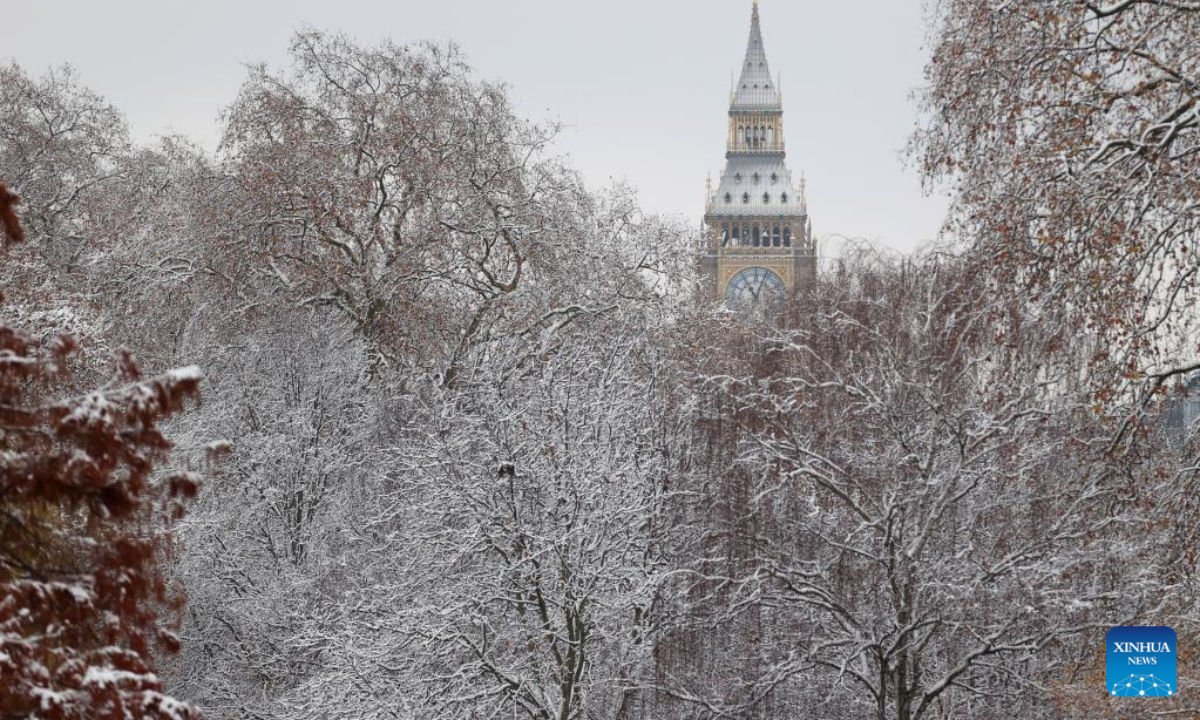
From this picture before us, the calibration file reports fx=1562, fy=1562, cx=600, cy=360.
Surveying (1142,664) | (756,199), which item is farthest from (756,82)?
(1142,664)

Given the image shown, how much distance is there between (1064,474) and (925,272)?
7144mm

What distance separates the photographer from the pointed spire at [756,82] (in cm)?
14088

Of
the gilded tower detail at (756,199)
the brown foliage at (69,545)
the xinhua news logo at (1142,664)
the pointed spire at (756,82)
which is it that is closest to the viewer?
the brown foliage at (69,545)

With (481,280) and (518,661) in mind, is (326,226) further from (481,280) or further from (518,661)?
(518,661)

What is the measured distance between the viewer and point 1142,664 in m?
11.9

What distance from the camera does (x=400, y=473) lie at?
18.5 m

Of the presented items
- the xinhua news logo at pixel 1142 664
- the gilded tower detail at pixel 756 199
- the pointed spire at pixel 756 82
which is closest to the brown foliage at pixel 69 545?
the xinhua news logo at pixel 1142 664

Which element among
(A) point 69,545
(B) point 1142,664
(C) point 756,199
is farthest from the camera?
(C) point 756,199

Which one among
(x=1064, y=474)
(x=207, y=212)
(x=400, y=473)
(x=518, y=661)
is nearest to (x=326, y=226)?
(x=207, y=212)

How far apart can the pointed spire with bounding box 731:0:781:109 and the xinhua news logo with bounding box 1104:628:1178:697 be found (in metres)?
131

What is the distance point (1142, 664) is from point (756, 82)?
13269 centimetres

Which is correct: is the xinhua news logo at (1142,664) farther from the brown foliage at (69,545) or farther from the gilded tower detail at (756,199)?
the gilded tower detail at (756,199)

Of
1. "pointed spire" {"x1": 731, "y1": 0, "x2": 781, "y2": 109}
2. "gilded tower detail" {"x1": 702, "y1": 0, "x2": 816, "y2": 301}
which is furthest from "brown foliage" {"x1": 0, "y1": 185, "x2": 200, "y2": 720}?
"pointed spire" {"x1": 731, "y1": 0, "x2": 781, "y2": 109}

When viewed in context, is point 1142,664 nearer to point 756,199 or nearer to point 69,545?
point 69,545
